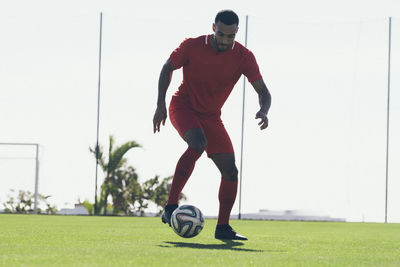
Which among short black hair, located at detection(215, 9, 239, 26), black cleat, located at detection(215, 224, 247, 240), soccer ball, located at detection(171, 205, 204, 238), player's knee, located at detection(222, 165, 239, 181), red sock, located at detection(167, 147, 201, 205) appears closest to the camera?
soccer ball, located at detection(171, 205, 204, 238)

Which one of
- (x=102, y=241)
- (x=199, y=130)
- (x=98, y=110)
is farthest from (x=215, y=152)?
(x=98, y=110)

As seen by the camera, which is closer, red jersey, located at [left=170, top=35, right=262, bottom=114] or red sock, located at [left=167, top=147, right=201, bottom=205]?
red sock, located at [left=167, top=147, right=201, bottom=205]

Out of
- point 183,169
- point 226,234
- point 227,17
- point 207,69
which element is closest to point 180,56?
point 207,69

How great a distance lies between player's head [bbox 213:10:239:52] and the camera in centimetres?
600

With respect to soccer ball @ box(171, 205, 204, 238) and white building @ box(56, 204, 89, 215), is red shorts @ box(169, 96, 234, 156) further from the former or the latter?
white building @ box(56, 204, 89, 215)

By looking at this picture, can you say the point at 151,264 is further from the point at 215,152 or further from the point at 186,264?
the point at 215,152

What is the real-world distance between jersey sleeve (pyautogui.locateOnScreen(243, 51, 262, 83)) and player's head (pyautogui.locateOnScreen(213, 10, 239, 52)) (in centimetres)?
39

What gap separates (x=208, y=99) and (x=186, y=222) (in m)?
1.25

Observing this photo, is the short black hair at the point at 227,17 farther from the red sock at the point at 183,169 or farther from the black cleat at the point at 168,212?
the black cleat at the point at 168,212

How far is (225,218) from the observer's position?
21.2 feet

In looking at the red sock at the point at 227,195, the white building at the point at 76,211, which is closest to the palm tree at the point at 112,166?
the white building at the point at 76,211

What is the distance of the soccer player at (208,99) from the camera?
6.18m

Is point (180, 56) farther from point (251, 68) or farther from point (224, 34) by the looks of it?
point (251, 68)

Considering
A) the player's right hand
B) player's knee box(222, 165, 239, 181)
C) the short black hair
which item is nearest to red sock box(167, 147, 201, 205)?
the player's right hand
